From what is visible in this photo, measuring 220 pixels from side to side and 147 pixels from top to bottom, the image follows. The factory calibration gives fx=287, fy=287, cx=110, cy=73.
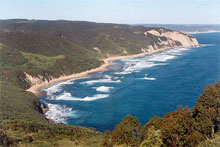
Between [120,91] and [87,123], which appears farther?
[120,91]

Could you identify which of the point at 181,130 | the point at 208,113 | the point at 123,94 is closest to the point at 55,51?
the point at 123,94

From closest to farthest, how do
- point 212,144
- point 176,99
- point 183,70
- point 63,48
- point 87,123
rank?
1. point 212,144
2. point 87,123
3. point 176,99
4. point 183,70
5. point 63,48

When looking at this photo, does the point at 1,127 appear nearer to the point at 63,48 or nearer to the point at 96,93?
the point at 96,93

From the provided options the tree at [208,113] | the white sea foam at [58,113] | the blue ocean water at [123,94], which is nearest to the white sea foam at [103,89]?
the blue ocean water at [123,94]

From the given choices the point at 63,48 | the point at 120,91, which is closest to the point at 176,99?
the point at 120,91

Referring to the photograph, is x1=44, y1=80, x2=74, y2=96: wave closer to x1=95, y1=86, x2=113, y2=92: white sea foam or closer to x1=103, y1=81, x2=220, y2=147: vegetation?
x1=95, y1=86, x2=113, y2=92: white sea foam

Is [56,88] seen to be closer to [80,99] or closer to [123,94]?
[80,99]

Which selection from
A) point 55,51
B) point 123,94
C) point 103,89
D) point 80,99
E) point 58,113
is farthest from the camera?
point 55,51
